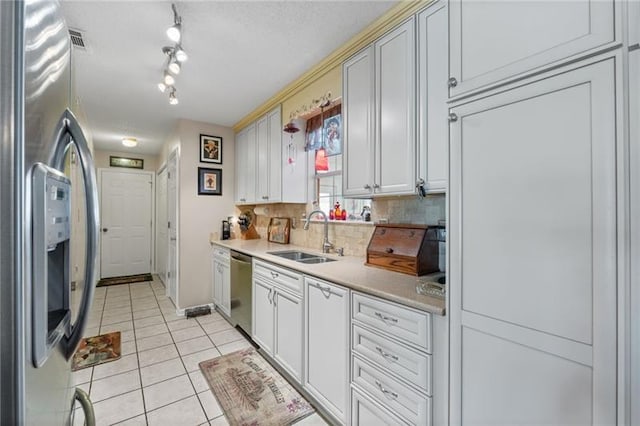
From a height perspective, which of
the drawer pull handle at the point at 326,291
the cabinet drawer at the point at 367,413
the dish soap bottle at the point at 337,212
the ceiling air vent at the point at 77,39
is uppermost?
the ceiling air vent at the point at 77,39

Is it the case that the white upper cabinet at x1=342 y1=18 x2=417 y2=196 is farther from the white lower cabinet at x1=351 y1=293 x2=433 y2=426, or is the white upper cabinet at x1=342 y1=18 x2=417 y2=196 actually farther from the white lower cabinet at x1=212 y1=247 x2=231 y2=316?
the white lower cabinet at x1=212 y1=247 x2=231 y2=316

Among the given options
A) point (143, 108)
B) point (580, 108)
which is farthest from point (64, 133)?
point (143, 108)

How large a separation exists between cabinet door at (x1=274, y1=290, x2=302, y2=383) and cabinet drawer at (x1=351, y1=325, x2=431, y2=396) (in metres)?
0.58

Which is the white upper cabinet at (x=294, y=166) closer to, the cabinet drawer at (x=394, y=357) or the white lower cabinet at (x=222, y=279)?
the white lower cabinet at (x=222, y=279)

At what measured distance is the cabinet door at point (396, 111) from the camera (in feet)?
5.37

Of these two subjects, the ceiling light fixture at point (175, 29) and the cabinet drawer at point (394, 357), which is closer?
the cabinet drawer at point (394, 357)

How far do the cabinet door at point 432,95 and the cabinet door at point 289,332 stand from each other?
1201mm

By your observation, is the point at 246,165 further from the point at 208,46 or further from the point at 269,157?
the point at 208,46

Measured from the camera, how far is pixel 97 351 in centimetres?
264

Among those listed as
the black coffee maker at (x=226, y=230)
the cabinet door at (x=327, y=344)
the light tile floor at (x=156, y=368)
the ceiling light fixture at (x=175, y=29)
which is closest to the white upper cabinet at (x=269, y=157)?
the black coffee maker at (x=226, y=230)

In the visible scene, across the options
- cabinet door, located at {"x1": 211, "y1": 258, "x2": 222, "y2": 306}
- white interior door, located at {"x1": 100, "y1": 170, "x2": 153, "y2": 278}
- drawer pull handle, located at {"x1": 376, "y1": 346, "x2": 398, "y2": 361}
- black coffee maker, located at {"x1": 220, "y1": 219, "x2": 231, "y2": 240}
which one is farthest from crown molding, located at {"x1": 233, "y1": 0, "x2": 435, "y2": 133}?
white interior door, located at {"x1": 100, "y1": 170, "x2": 153, "y2": 278}

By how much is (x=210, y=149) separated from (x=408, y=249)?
317 centimetres

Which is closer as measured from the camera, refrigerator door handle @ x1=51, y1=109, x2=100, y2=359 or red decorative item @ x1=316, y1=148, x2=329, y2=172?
refrigerator door handle @ x1=51, y1=109, x2=100, y2=359

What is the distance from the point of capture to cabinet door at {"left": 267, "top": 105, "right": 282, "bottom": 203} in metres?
3.02
